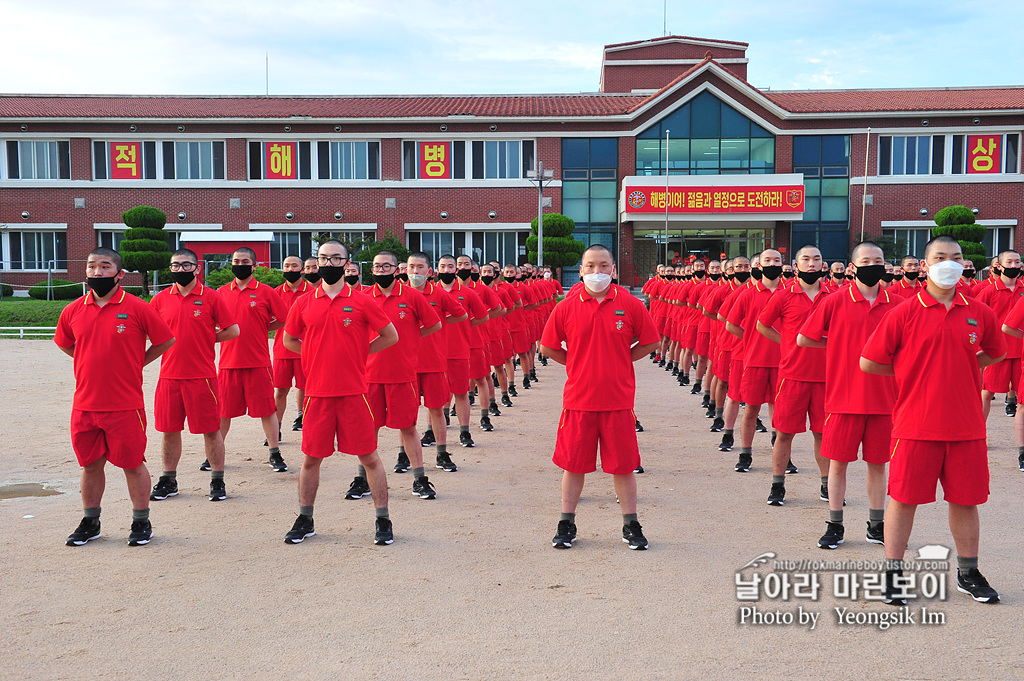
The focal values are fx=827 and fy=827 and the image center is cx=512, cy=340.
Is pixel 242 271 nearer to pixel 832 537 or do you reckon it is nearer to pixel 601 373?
pixel 601 373

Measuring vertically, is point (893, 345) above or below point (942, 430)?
above

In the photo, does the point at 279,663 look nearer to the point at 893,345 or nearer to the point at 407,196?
the point at 893,345

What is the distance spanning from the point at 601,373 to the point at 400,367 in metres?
2.20

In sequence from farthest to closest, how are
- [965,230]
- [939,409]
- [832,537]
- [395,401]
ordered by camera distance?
[965,230], [395,401], [832,537], [939,409]

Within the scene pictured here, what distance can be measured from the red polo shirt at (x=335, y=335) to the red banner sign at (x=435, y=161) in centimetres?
3253

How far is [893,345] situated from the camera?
5035 millimetres

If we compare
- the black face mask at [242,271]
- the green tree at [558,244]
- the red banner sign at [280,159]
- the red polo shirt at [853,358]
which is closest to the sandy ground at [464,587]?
the red polo shirt at [853,358]

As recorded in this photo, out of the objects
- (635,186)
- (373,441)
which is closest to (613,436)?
(373,441)

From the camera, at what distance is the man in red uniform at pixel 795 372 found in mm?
7043

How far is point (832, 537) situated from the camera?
604cm

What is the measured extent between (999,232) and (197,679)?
41.5 meters

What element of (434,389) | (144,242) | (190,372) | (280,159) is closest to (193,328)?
(190,372)

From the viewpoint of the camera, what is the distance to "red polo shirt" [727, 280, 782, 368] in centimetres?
817

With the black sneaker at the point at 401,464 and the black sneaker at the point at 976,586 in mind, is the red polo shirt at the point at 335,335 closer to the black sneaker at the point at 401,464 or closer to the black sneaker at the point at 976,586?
the black sneaker at the point at 401,464
